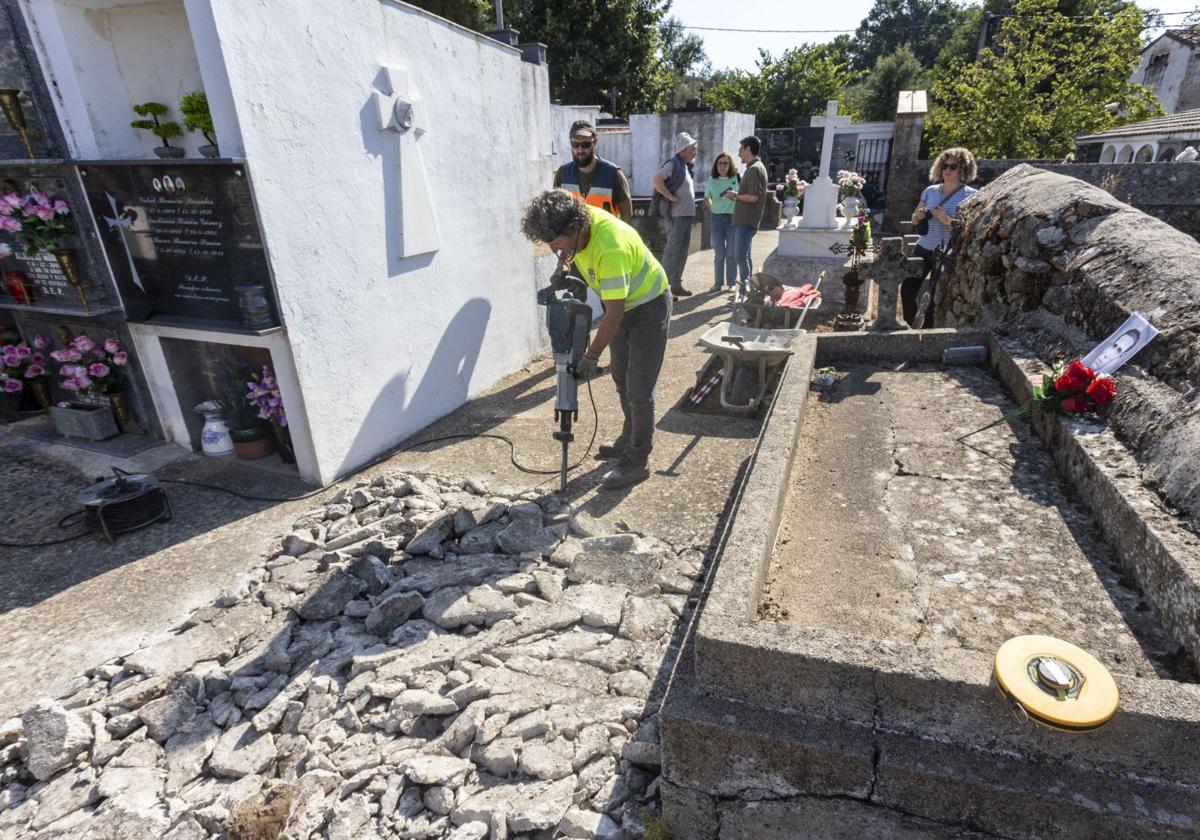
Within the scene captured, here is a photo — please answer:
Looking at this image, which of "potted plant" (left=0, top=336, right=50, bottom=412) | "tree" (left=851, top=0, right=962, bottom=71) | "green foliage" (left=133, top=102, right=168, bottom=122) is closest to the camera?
"green foliage" (left=133, top=102, right=168, bottom=122)

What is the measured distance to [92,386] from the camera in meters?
5.30

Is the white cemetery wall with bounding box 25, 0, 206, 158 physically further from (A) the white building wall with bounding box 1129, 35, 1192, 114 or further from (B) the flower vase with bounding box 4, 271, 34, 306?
(A) the white building wall with bounding box 1129, 35, 1192, 114

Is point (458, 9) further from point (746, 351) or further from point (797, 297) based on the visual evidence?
point (746, 351)

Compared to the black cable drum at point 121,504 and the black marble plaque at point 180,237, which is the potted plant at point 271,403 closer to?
the black marble plaque at point 180,237

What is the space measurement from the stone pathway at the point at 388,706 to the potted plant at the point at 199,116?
9.38 ft

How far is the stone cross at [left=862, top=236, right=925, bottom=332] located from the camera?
5.85 m

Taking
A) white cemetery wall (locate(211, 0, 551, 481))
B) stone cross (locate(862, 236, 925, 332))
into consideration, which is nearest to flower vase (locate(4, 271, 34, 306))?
white cemetery wall (locate(211, 0, 551, 481))

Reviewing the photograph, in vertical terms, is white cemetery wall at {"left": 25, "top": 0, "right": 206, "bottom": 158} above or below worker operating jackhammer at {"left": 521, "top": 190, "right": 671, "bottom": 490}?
above

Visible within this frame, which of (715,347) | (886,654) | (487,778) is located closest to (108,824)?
(487,778)

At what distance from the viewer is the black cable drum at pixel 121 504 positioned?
4121 millimetres

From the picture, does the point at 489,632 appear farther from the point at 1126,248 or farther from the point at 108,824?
the point at 1126,248

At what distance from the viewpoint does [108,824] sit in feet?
8.14

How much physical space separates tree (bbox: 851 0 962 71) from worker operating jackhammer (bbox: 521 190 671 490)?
55.5 meters

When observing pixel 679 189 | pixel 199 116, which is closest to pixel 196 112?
pixel 199 116
